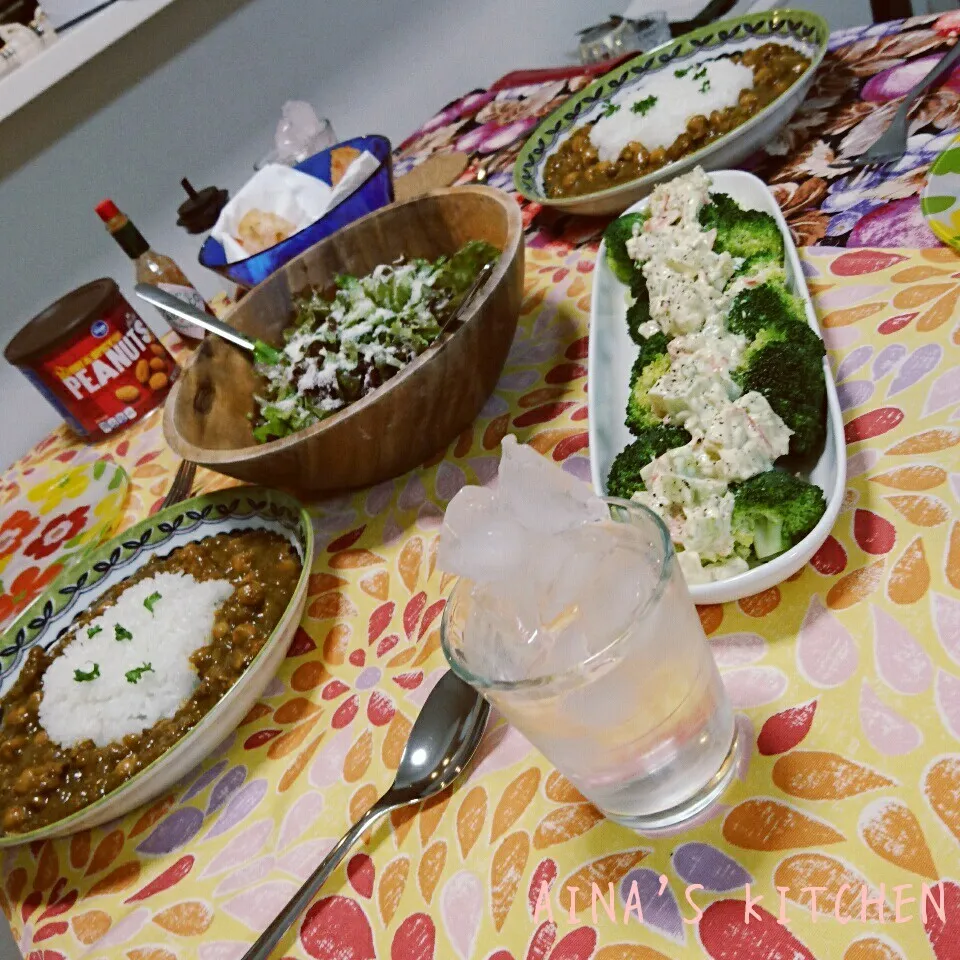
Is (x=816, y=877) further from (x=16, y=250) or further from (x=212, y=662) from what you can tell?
(x=16, y=250)

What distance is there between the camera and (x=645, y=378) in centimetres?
103

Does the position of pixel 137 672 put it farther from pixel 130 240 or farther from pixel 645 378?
pixel 130 240

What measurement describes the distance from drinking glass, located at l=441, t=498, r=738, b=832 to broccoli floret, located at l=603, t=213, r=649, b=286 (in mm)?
728

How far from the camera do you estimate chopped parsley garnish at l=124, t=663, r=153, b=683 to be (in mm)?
1006

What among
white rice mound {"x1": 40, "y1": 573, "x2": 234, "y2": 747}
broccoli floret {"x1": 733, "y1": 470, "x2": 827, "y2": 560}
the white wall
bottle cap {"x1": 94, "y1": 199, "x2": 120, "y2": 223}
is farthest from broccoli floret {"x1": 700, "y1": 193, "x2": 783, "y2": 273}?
the white wall

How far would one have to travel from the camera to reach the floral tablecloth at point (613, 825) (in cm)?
62

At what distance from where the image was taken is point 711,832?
673 millimetres

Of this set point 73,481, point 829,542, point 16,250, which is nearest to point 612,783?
→ point 829,542

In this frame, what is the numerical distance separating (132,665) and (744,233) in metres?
1.04

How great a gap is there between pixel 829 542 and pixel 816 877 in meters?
0.34

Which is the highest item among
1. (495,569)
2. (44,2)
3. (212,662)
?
(44,2)

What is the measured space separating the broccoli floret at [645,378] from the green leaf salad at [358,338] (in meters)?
0.35

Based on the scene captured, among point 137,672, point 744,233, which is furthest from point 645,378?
point 137,672

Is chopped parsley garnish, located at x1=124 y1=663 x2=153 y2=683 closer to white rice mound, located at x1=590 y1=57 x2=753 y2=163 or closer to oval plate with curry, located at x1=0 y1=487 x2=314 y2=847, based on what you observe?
oval plate with curry, located at x1=0 y1=487 x2=314 y2=847
